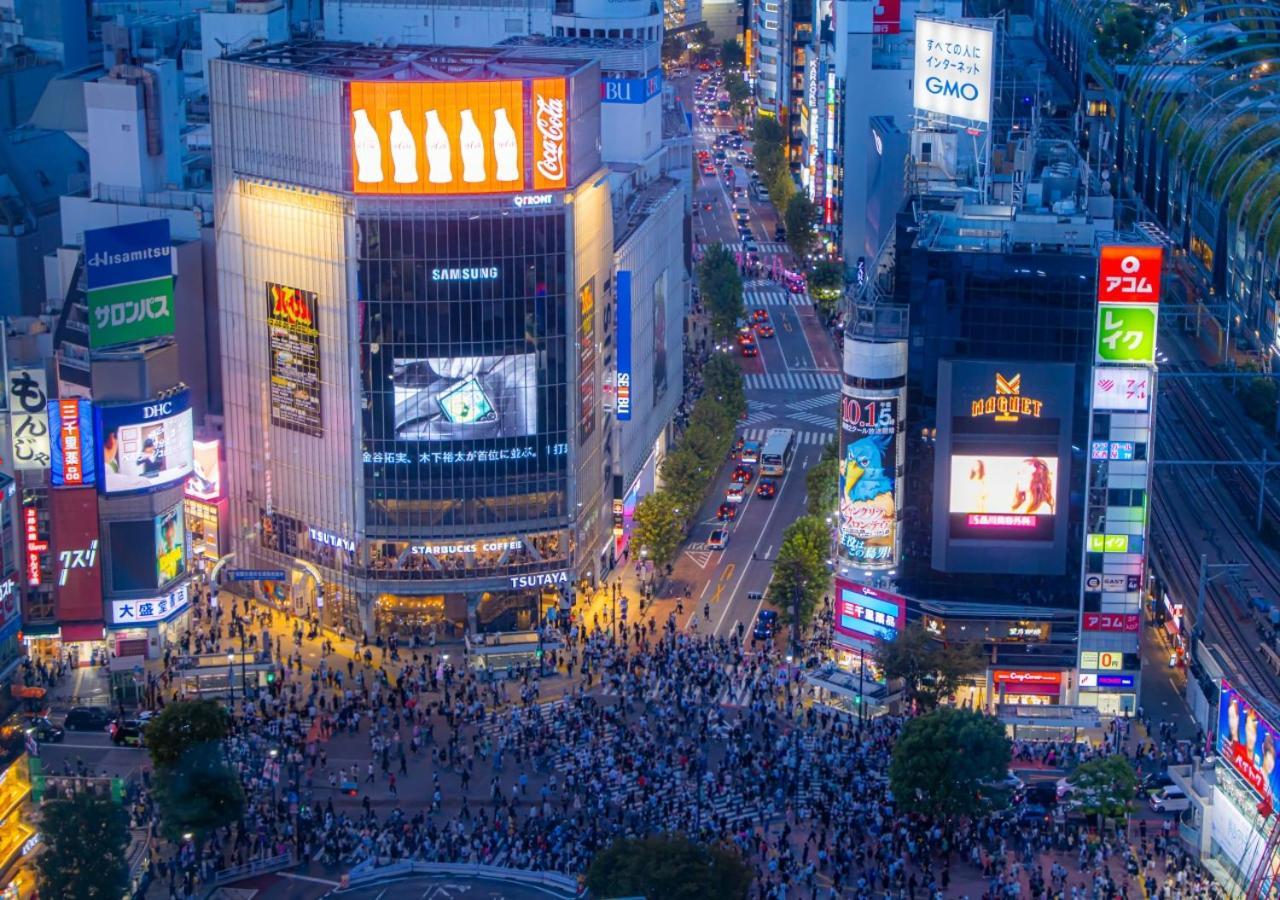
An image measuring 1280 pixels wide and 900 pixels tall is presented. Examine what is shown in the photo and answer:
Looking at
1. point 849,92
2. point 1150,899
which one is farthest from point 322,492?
point 849,92

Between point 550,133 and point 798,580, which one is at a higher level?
point 550,133

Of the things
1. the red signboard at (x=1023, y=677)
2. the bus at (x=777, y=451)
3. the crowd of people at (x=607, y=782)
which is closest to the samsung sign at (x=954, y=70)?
the bus at (x=777, y=451)

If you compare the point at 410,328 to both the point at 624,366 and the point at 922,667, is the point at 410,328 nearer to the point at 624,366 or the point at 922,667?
the point at 624,366

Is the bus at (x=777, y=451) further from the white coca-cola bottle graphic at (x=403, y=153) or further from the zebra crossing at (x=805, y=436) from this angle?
the white coca-cola bottle graphic at (x=403, y=153)

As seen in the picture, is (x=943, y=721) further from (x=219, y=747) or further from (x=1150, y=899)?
(x=219, y=747)

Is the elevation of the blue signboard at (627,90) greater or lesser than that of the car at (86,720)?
greater

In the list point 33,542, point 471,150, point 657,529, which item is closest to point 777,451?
point 657,529
